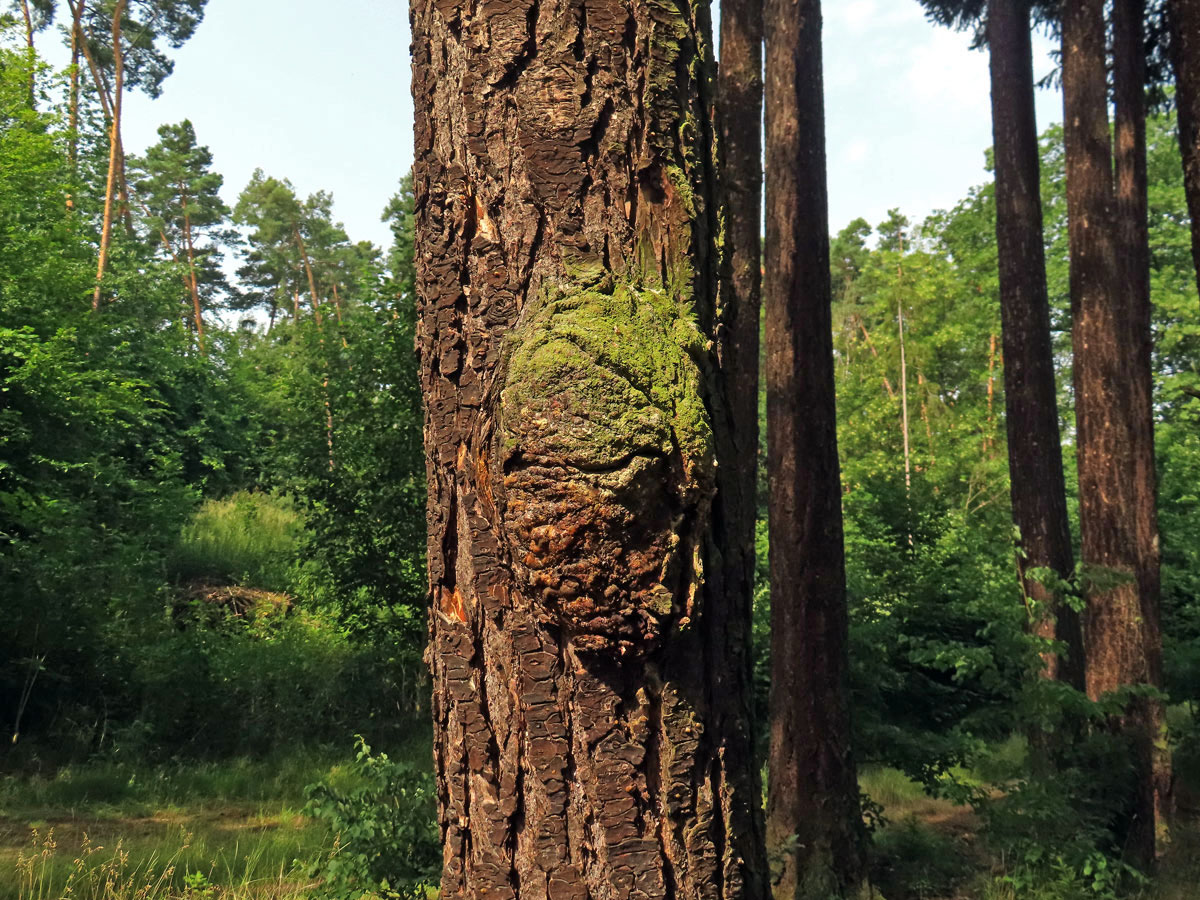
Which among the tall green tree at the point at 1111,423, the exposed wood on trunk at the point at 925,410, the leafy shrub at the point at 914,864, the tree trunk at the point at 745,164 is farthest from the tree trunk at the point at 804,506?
the exposed wood on trunk at the point at 925,410

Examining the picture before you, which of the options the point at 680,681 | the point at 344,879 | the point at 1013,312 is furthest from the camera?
the point at 1013,312

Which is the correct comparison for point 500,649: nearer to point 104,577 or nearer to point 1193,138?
point 1193,138

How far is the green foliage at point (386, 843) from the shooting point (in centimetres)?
497

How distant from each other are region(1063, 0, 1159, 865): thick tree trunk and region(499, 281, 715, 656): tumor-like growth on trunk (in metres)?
7.51

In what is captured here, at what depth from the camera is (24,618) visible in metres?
11.9

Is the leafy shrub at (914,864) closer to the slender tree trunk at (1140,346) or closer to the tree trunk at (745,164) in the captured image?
the slender tree trunk at (1140,346)

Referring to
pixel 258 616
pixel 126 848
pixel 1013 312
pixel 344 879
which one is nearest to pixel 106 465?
pixel 258 616

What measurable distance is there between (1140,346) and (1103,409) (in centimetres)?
213

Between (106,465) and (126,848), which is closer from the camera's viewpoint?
(126,848)

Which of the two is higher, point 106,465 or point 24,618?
point 106,465

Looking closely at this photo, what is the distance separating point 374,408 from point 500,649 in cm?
1089

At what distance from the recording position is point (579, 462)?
164 centimetres

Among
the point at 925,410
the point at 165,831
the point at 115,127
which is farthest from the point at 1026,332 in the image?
the point at 925,410

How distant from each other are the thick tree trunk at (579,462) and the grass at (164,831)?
5267 millimetres
